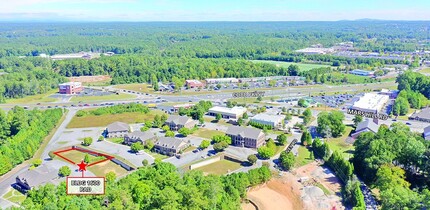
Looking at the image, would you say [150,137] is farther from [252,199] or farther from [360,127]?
[360,127]

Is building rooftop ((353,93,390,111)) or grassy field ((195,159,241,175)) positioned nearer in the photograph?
grassy field ((195,159,241,175))

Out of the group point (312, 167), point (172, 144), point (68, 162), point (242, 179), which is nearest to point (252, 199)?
point (242, 179)

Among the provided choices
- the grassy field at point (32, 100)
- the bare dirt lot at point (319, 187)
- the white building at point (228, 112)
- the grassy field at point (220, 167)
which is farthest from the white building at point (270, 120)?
the grassy field at point (32, 100)

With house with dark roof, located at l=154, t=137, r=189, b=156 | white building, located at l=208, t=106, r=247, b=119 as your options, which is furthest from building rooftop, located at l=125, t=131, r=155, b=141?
white building, located at l=208, t=106, r=247, b=119

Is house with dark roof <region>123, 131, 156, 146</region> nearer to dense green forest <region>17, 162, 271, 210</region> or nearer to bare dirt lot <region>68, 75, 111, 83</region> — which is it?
dense green forest <region>17, 162, 271, 210</region>

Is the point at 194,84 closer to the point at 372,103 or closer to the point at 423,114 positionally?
the point at 372,103

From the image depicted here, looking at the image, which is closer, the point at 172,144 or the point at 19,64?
the point at 172,144
